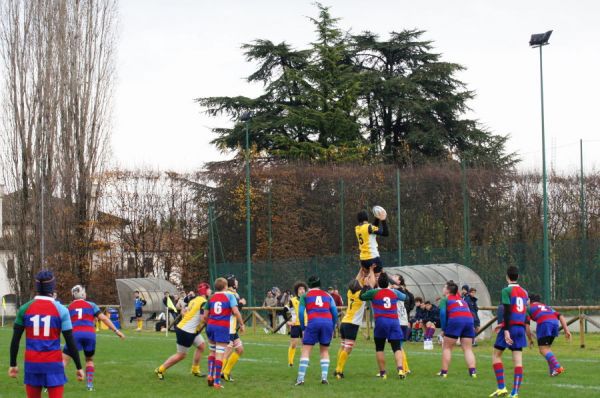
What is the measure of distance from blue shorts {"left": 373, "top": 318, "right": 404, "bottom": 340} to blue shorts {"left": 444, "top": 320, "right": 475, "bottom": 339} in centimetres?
86

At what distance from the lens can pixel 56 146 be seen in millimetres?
52812

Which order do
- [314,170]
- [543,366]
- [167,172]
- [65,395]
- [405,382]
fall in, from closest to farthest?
[65,395] → [405,382] → [543,366] → [314,170] → [167,172]

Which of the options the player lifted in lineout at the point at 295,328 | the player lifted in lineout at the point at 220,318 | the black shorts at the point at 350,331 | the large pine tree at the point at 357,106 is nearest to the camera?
the player lifted in lineout at the point at 220,318

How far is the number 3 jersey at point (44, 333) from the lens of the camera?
33.9 feet

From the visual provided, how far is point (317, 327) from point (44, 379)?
7001mm

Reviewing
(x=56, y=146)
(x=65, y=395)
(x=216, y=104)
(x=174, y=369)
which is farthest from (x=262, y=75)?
(x=65, y=395)

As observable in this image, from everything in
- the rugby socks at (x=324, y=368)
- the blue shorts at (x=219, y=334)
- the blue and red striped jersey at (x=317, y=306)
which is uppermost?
the blue and red striped jersey at (x=317, y=306)

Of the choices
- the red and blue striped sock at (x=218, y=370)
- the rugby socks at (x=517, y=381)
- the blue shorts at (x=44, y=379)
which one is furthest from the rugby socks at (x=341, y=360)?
the blue shorts at (x=44, y=379)

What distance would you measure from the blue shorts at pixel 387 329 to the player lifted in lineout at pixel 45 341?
23.9 feet

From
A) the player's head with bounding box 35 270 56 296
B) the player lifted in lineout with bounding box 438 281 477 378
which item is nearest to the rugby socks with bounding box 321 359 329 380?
the player lifted in lineout with bounding box 438 281 477 378

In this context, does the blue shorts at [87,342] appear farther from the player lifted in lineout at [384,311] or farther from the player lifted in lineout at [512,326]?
the player lifted in lineout at [512,326]

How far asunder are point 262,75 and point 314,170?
10.2m

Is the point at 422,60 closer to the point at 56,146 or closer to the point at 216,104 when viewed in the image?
the point at 216,104

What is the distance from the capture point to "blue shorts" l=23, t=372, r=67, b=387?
1026cm
